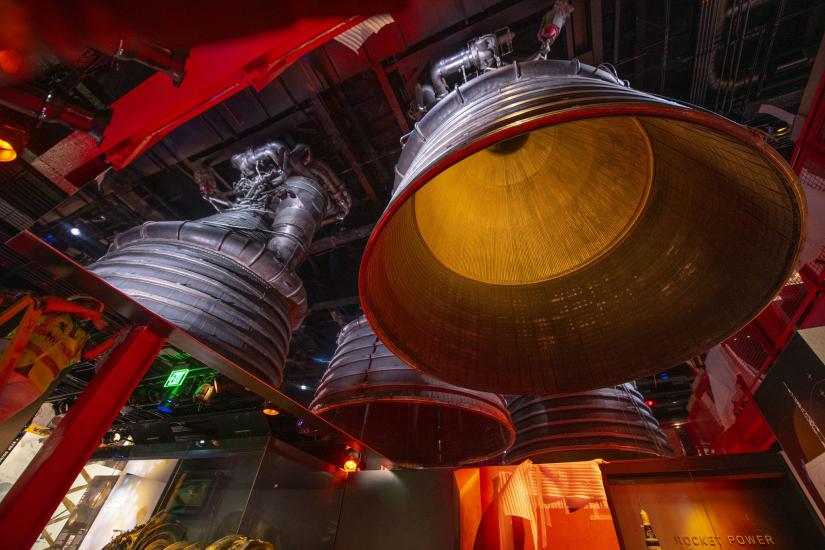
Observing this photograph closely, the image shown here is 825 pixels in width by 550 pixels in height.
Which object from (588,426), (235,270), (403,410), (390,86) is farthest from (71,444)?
(390,86)

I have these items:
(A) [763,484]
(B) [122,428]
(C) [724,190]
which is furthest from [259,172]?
(A) [763,484]

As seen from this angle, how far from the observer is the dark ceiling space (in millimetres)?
3766

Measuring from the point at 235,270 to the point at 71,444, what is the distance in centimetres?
169

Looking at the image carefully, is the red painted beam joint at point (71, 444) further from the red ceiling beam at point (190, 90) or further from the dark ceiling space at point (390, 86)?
the red ceiling beam at point (190, 90)

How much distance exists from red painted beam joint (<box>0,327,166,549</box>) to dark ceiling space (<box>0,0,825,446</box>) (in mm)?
660

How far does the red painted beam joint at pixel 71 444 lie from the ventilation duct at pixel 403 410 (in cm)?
129

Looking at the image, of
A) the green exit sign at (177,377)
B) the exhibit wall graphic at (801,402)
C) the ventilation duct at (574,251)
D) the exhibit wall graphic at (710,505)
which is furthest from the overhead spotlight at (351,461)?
the exhibit wall graphic at (801,402)

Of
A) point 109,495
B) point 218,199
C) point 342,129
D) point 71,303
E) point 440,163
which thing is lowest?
point 109,495

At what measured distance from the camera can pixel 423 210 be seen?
1.56 metres

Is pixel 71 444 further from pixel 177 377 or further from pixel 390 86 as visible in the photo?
pixel 390 86

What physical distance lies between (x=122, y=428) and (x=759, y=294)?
507 cm

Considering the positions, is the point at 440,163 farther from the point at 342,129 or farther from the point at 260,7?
the point at 342,129

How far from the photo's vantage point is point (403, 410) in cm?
366

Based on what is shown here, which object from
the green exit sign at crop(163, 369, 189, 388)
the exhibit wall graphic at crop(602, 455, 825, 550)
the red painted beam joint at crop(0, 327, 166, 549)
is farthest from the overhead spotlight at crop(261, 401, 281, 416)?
the exhibit wall graphic at crop(602, 455, 825, 550)
